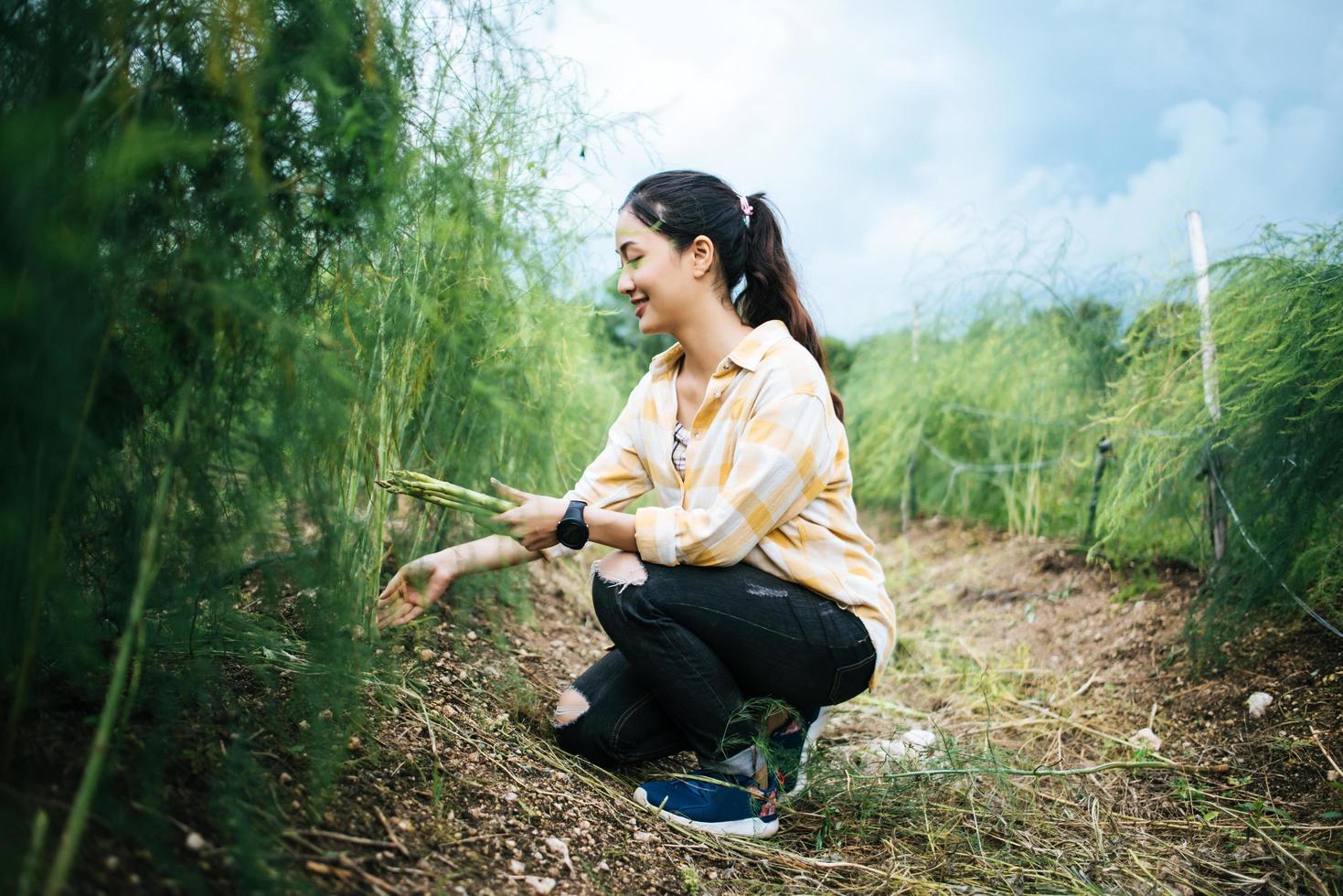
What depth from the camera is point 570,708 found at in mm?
1682

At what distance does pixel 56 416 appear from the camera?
2.83 feet

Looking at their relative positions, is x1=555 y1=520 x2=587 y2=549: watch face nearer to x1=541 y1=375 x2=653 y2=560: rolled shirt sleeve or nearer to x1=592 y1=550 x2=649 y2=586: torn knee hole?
x1=592 y1=550 x2=649 y2=586: torn knee hole

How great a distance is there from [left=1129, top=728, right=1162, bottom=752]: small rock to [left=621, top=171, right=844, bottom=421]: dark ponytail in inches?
40.7

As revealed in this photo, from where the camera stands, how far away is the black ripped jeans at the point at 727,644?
Result: 153 cm

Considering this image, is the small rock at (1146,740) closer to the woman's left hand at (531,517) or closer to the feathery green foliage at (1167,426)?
the feathery green foliage at (1167,426)

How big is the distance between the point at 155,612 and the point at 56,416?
1.38 ft

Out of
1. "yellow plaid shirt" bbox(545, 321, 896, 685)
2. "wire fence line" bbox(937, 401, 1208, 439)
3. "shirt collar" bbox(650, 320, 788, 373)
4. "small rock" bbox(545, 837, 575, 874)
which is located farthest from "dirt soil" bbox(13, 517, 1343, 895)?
"shirt collar" bbox(650, 320, 788, 373)

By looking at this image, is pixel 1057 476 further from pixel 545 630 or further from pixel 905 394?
pixel 545 630

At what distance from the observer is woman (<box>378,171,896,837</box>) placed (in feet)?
4.96

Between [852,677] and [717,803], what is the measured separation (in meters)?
0.31

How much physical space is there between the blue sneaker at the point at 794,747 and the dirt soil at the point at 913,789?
0.04 metres

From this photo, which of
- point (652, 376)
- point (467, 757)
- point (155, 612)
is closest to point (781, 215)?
point (652, 376)

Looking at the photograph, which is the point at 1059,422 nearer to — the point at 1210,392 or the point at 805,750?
the point at 1210,392

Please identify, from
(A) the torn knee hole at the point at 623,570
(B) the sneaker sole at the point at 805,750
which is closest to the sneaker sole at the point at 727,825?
(B) the sneaker sole at the point at 805,750
